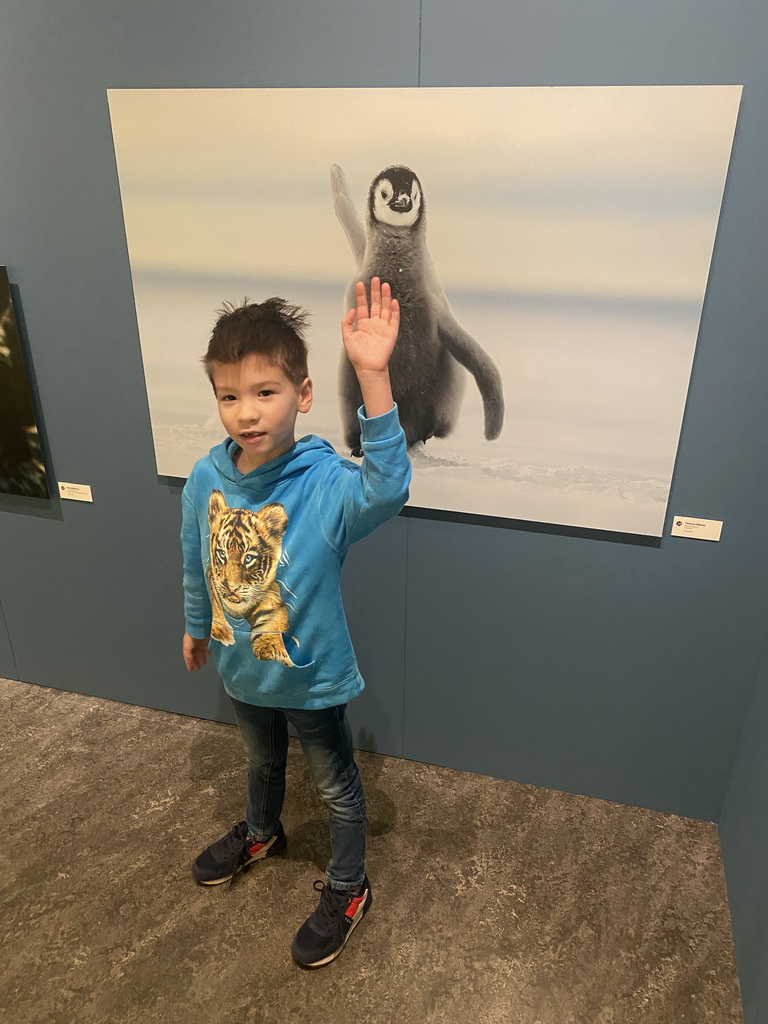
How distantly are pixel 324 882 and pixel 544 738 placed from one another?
0.77 m

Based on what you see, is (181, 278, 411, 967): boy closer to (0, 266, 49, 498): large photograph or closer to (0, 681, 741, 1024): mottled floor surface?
(0, 681, 741, 1024): mottled floor surface

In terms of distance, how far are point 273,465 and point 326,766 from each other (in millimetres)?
742

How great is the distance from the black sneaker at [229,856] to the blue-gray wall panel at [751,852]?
1187 mm

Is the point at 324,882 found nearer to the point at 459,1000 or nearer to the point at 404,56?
the point at 459,1000

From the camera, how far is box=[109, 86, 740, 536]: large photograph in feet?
4.41

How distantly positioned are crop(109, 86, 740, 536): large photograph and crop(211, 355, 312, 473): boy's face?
1.68 feet

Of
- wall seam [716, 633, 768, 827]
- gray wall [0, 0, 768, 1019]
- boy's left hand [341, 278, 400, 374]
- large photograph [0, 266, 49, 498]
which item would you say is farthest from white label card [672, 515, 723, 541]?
large photograph [0, 266, 49, 498]

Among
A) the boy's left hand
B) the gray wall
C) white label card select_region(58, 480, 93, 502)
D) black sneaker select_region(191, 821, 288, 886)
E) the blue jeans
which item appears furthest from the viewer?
white label card select_region(58, 480, 93, 502)

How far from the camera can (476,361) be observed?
1.55 meters

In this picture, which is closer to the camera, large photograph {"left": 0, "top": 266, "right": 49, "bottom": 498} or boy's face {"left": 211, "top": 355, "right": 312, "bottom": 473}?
boy's face {"left": 211, "top": 355, "right": 312, "bottom": 473}

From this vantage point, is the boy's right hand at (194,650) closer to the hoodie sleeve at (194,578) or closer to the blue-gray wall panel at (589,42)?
the hoodie sleeve at (194,578)

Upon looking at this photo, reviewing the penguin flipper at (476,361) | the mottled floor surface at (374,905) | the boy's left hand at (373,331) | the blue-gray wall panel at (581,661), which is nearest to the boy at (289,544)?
the boy's left hand at (373,331)

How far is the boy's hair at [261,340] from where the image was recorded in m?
1.11

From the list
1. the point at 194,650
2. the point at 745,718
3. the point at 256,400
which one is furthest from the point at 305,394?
the point at 745,718
